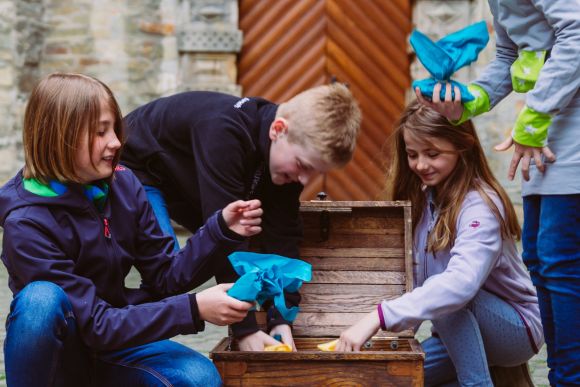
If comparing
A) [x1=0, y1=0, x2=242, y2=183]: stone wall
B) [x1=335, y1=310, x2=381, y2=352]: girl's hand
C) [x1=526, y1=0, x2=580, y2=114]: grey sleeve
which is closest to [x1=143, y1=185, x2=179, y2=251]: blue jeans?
[x1=335, y1=310, x2=381, y2=352]: girl's hand

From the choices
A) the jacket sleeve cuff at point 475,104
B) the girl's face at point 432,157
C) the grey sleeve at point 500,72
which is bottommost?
the girl's face at point 432,157

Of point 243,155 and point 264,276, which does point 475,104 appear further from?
point 264,276

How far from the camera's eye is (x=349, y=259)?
2.97 m

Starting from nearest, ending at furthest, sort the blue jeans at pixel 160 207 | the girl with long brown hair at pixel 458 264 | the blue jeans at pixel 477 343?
the girl with long brown hair at pixel 458 264 < the blue jeans at pixel 477 343 < the blue jeans at pixel 160 207

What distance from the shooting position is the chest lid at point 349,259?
113 inches

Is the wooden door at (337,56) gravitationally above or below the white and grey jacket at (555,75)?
below

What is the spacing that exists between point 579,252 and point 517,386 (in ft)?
2.62

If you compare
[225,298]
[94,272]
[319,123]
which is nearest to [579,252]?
[319,123]

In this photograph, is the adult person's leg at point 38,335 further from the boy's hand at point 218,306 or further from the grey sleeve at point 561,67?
the grey sleeve at point 561,67

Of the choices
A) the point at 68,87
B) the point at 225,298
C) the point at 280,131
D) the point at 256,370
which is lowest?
the point at 256,370

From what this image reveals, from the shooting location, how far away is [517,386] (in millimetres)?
2842

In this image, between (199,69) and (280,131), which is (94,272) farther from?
(199,69)

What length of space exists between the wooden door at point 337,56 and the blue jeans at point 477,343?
15.6 ft

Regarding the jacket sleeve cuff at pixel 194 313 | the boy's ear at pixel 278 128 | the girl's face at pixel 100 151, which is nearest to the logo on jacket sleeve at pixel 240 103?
the boy's ear at pixel 278 128
